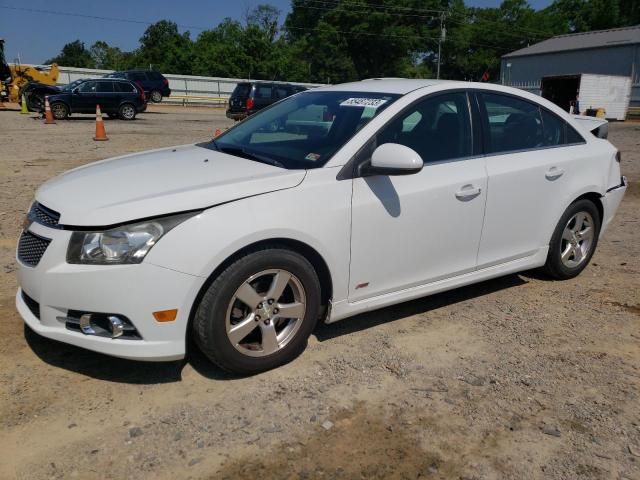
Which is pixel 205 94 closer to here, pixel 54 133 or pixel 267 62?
pixel 267 62

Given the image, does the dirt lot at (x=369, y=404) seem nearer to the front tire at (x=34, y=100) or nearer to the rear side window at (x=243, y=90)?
the rear side window at (x=243, y=90)

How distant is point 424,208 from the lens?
11.8ft

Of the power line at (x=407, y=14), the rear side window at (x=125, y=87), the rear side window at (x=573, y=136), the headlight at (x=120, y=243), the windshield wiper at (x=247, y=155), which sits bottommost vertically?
the headlight at (x=120, y=243)

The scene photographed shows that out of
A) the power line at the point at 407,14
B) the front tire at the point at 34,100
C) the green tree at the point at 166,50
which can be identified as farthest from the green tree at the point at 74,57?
the front tire at the point at 34,100

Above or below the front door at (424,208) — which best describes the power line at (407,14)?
above

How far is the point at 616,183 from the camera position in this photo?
4.98 m

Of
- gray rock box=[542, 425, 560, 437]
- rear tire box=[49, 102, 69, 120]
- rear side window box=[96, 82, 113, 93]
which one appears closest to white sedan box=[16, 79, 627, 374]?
gray rock box=[542, 425, 560, 437]

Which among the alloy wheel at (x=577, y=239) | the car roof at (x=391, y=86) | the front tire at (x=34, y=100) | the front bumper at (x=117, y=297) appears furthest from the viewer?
the front tire at (x=34, y=100)

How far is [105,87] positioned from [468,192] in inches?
831

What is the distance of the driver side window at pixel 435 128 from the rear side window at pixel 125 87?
20.8 m

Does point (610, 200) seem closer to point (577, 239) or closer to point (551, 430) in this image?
point (577, 239)

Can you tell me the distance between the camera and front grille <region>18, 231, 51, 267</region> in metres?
2.93

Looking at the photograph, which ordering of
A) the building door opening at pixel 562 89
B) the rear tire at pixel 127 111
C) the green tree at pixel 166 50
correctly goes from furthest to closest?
the green tree at pixel 166 50 → the building door opening at pixel 562 89 → the rear tire at pixel 127 111

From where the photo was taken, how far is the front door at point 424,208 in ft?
11.1
